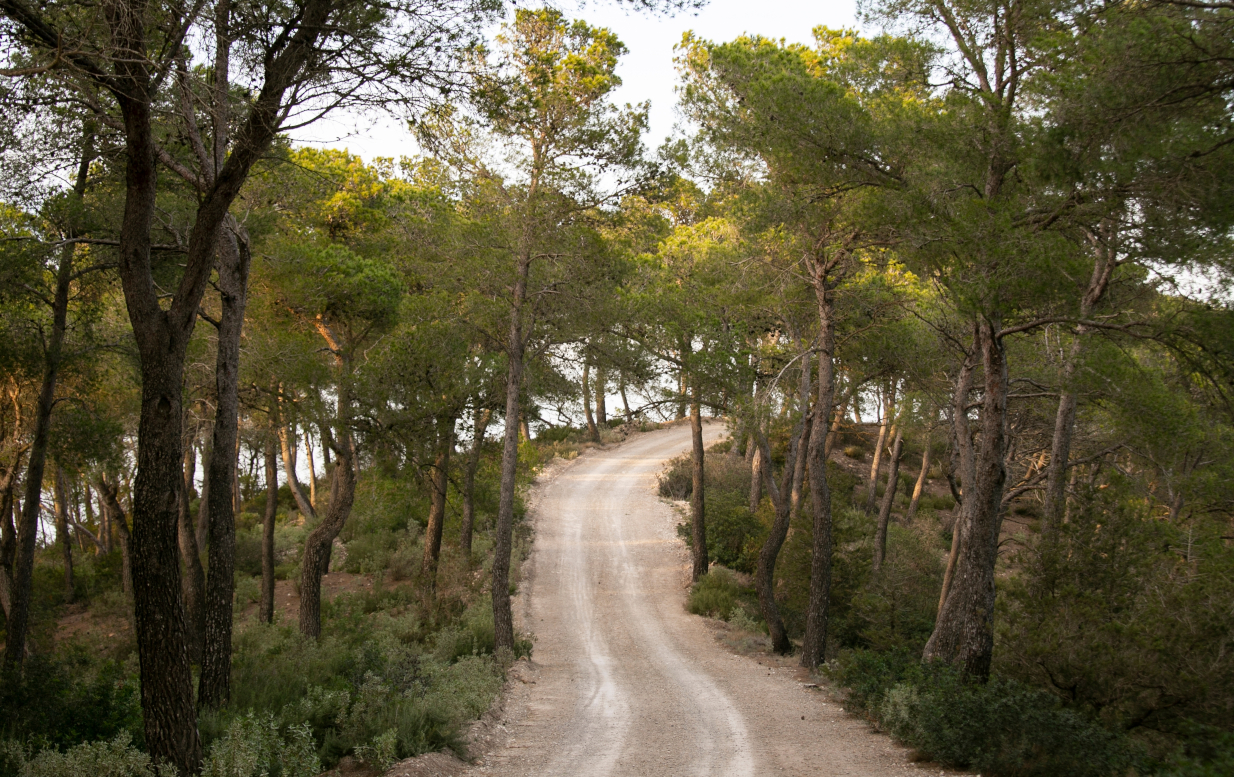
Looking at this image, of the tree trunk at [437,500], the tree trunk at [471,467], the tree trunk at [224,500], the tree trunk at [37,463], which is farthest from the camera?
the tree trunk at [471,467]

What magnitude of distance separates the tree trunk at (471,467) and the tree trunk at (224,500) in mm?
9069

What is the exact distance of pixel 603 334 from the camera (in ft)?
55.9

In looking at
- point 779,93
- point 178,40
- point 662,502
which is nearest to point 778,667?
point 779,93

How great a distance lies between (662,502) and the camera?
29938 millimetres

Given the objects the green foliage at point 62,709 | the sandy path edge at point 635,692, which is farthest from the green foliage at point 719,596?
the green foliage at point 62,709

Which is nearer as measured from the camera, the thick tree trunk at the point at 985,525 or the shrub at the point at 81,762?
the shrub at the point at 81,762

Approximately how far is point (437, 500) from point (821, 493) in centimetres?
952

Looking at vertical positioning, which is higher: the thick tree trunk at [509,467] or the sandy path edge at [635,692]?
the thick tree trunk at [509,467]

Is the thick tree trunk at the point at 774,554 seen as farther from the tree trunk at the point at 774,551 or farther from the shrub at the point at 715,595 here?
the shrub at the point at 715,595

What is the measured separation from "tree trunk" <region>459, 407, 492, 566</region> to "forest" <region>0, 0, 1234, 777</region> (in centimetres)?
19

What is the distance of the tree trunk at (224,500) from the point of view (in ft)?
27.7

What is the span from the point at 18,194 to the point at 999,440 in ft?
43.1

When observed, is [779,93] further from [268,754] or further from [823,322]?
[268,754]

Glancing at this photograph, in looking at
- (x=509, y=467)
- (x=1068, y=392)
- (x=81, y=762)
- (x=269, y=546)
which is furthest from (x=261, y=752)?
(x=269, y=546)
